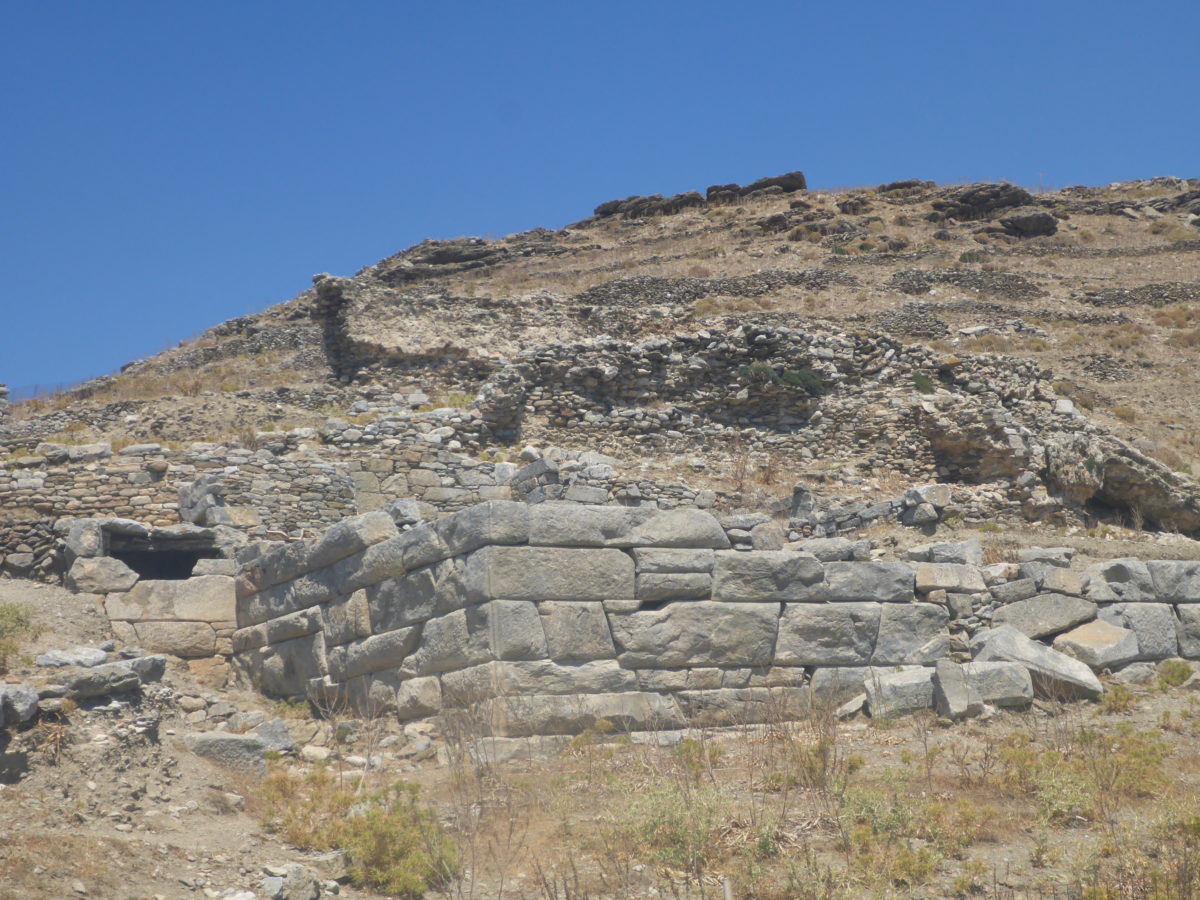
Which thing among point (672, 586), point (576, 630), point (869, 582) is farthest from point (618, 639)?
point (869, 582)

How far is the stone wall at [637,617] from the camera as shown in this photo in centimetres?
802

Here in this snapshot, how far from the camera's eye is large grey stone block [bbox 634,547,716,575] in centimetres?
845

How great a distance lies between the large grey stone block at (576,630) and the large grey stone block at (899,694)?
2.04 m

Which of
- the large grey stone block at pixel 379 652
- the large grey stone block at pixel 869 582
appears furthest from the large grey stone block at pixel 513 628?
the large grey stone block at pixel 869 582

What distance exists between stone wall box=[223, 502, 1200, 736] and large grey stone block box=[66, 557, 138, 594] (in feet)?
5.04

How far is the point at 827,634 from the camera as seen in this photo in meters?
8.90

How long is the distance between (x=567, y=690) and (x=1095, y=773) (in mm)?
3489

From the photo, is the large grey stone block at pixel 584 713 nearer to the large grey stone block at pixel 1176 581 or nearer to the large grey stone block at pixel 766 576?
the large grey stone block at pixel 766 576

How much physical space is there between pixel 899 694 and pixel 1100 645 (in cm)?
210

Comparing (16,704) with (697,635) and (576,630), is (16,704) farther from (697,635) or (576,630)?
(697,635)

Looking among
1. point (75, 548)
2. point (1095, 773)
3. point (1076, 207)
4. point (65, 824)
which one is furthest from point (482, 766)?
point (1076, 207)

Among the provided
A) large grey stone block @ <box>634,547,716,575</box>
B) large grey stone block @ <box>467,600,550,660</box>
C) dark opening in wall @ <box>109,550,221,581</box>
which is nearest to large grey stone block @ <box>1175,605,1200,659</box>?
large grey stone block @ <box>634,547,716,575</box>

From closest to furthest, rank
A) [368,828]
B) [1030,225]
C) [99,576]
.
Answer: [368,828]
[99,576]
[1030,225]

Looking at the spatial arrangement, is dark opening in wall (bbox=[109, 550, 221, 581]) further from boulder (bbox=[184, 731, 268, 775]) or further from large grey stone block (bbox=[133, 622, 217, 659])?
boulder (bbox=[184, 731, 268, 775])
